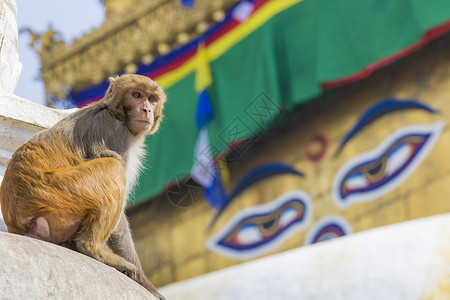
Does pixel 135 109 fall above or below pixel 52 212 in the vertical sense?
above

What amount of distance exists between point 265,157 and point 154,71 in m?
1.44

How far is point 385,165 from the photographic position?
19.9ft

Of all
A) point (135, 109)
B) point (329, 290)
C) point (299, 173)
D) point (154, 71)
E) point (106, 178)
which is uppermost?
point (154, 71)

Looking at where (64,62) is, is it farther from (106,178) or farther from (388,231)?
(106,178)

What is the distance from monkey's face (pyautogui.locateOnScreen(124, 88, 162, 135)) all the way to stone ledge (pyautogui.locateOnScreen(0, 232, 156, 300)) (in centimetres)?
80

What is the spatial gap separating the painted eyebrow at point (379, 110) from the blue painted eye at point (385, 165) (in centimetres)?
15

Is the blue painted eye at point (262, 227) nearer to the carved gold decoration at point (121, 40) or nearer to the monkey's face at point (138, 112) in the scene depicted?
the carved gold decoration at point (121, 40)

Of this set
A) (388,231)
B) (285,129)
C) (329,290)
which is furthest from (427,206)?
(285,129)

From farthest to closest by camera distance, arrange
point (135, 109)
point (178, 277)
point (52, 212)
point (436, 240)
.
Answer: point (178, 277)
point (436, 240)
point (135, 109)
point (52, 212)

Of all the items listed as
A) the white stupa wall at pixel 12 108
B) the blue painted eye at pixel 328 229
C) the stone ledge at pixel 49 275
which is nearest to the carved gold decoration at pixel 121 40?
the blue painted eye at pixel 328 229

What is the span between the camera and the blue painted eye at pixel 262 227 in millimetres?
6520

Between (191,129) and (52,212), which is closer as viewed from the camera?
(52,212)

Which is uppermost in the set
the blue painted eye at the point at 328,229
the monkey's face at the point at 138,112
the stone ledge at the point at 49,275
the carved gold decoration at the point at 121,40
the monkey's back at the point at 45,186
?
the carved gold decoration at the point at 121,40

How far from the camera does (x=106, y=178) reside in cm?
259
